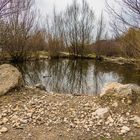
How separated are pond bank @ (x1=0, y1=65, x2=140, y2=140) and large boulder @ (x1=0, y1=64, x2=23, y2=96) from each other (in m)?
0.04

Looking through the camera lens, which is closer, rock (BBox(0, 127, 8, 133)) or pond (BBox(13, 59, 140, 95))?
rock (BBox(0, 127, 8, 133))

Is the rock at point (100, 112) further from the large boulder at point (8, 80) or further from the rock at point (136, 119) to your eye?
the large boulder at point (8, 80)

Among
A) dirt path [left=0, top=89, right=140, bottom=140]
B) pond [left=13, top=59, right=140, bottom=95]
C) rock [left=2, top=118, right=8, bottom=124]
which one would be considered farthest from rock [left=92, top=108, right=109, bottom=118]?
pond [left=13, top=59, right=140, bottom=95]

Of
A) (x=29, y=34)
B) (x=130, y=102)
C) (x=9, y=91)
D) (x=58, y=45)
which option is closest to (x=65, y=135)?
(x=130, y=102)

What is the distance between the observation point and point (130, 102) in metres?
5.57

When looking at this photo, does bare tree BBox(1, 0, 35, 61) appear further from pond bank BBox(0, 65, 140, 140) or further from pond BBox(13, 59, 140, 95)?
pond bank BBox(0, 65, 140, 140)

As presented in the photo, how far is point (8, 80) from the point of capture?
6.43 meters

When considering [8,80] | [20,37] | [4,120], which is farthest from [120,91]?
[20,37]

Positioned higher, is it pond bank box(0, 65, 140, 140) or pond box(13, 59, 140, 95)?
pond bank box(0, 65, 140, 140)

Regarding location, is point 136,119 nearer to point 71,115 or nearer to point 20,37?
point 71,115

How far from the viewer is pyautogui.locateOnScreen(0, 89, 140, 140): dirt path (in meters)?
4.71

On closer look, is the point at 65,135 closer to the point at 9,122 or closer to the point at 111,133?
the point at 111,133

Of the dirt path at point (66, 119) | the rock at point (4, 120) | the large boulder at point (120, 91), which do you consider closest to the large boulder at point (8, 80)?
the dirt path at point (66, 119)

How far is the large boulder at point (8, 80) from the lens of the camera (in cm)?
622
